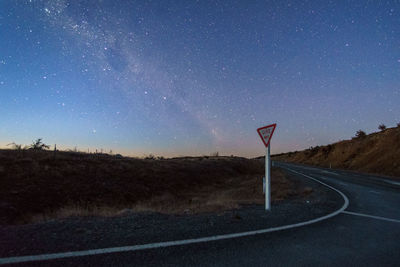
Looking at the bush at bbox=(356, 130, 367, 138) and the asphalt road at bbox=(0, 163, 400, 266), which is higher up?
the bush at bbox=(356, 130, 367, 138)

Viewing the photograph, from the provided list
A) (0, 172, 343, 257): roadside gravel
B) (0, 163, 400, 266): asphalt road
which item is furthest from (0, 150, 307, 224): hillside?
(0, 163, 400, 266): asphalt road

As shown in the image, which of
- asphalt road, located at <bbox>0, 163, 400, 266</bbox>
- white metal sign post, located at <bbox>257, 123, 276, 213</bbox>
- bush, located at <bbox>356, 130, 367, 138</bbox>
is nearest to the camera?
asphalt road, located at <bbox>0, 163, 400, 266</bbox>

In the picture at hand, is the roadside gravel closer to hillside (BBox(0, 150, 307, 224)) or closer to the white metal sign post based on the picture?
the white metal sign post

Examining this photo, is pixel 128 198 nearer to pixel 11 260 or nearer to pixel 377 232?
pixel 11 260

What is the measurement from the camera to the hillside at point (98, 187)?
11594 millimetres

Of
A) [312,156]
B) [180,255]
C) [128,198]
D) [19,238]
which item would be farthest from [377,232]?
[312,156]

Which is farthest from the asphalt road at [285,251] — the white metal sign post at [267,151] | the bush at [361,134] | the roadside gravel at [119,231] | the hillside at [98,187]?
the bush at [361,134]

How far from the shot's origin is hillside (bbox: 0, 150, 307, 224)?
11594 millimetres

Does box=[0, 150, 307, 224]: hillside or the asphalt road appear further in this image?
box=[0, 150, 307, 224]: hillside

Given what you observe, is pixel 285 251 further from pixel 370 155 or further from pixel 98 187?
pixel 370 155

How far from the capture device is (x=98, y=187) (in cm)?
1562

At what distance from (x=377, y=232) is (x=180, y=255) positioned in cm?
465

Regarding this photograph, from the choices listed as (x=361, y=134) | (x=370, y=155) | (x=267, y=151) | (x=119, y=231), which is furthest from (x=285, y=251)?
(x=361, y=134)

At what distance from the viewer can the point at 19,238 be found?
3.75m
